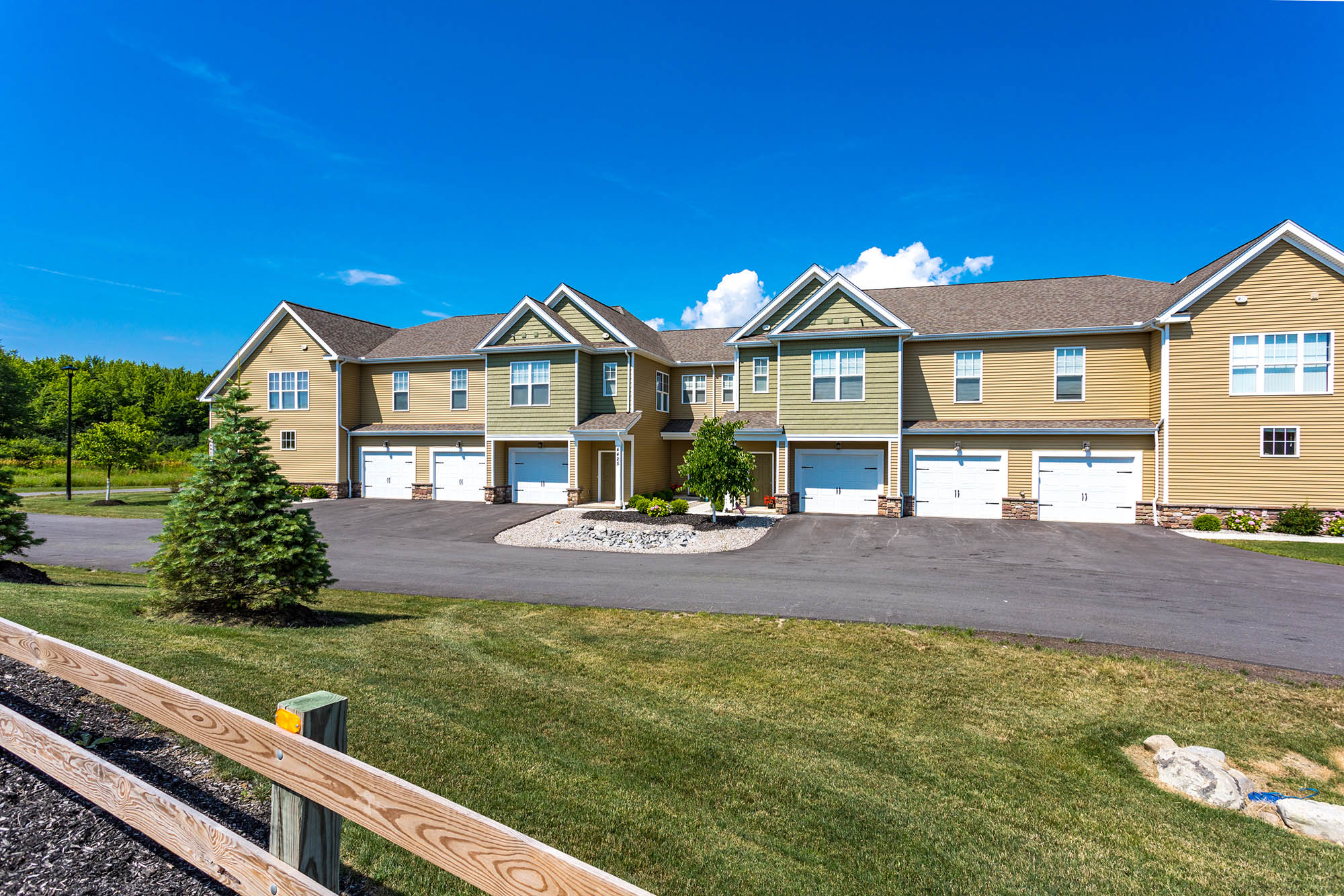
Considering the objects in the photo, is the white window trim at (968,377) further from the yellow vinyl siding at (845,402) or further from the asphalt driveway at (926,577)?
the asphalt driveway at (926,577)

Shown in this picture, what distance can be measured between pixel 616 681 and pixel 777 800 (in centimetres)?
268

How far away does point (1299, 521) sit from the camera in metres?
19.2

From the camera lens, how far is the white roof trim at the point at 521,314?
26.2 m

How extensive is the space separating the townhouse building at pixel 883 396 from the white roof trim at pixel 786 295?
0.30ft

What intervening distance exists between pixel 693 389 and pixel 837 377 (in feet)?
26.2

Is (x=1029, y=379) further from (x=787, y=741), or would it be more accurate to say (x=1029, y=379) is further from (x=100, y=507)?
(x=100, y=507)

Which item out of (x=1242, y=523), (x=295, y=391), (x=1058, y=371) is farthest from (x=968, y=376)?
(x=295, y=391)

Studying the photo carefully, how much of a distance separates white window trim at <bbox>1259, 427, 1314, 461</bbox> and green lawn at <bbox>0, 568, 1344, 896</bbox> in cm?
1748

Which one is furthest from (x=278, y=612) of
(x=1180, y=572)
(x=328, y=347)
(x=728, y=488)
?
(x=328, y=347)

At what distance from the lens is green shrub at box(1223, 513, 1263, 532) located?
1967 centimetres

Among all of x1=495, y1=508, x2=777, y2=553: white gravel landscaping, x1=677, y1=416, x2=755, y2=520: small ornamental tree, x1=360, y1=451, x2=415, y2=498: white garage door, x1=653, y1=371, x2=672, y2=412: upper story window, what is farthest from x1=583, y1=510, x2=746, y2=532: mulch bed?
x1=360, y1=451, x2=415, y2=498: white garage door

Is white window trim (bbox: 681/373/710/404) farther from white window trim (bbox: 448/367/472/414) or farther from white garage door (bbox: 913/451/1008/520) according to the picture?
white garage door (bbox: 913/451/1008/520)

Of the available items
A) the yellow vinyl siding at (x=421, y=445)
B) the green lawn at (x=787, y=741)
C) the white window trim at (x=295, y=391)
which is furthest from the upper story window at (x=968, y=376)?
the white window trim at (x=295, y=391)

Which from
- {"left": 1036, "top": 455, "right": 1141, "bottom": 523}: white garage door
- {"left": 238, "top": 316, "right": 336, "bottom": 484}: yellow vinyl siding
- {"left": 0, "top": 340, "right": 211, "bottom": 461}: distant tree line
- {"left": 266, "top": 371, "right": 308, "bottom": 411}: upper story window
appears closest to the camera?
{"left": 1036, "top": 455, "right": 1141, "bottom": 523}: white garage door
